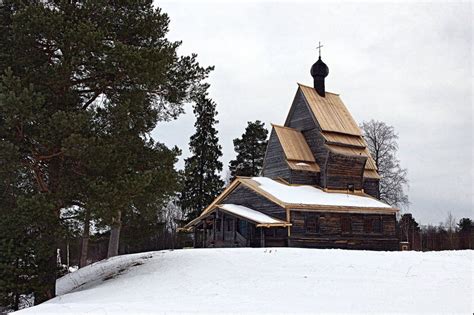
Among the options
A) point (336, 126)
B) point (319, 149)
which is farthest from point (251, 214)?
point (336, 126)

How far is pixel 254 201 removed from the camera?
30.3 m

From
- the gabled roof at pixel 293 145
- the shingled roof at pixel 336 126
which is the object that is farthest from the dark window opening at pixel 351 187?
the gabled roof at pixel 293 145

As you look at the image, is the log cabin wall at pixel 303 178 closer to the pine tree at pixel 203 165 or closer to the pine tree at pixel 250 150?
the pine tree at pixel 203 165

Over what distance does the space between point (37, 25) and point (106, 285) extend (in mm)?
8237

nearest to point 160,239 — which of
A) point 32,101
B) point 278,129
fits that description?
point 278,129

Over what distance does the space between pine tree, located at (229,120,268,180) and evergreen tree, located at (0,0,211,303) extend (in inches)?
1239

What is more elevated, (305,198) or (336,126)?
(336,126)

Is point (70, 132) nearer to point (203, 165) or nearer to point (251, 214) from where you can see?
point (251, 214)

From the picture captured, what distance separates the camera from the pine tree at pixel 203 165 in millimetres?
39312

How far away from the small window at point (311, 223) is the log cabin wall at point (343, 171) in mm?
4671

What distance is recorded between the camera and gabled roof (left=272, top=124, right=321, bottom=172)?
1297 inches

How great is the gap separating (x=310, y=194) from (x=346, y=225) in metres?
3.08

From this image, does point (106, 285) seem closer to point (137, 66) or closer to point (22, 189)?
point (22, 189)

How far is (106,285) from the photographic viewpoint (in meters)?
14.2
